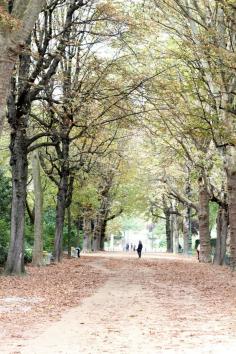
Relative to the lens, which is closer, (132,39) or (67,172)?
(132,39)

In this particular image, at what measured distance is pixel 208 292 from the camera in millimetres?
15672

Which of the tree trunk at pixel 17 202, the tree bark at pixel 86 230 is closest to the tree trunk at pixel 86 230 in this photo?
the tree bark at pixel 86 230

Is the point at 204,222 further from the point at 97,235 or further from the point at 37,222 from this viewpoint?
the point at 97,235

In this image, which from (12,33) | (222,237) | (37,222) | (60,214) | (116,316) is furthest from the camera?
(60,214)

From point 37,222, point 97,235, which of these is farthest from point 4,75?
point 97,235

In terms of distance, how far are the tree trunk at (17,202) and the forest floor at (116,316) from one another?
2.74ft

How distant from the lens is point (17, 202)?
758 inches

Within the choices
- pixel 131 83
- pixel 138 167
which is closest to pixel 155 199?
pixel 138 167

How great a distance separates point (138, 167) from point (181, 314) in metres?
33.8

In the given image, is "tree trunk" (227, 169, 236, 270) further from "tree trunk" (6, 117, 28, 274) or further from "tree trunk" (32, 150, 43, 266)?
"tree trunk" (32, 150, 43, 266)

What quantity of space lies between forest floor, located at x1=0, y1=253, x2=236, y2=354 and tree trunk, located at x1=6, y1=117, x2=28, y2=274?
84 cm

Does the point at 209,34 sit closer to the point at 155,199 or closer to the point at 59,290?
the point at 59,290

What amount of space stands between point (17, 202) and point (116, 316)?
9263mm

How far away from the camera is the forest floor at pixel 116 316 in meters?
8.02
